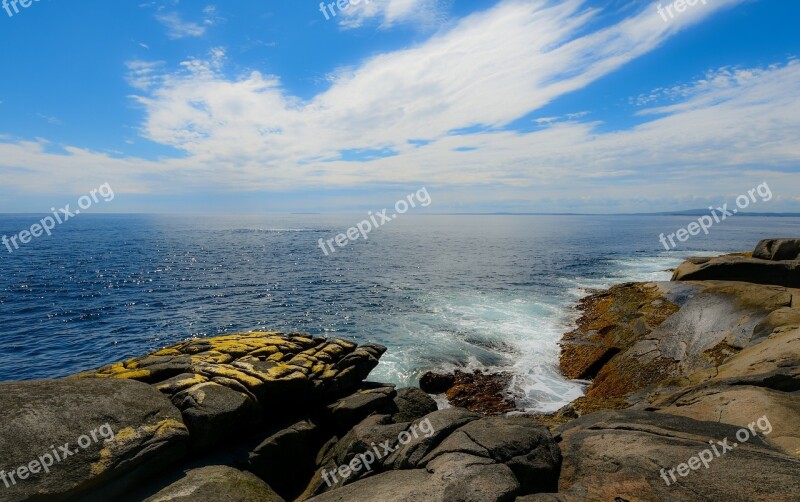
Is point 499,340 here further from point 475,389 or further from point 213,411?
point 213,411

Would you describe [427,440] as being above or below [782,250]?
above

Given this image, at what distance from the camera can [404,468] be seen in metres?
10.5

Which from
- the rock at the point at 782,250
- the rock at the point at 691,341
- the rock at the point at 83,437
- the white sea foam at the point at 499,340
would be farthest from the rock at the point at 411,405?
the rock at the point at 782,250

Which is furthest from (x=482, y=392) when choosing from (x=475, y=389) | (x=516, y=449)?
(x=516, y=449)

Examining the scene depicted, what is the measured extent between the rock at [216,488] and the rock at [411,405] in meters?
7.04

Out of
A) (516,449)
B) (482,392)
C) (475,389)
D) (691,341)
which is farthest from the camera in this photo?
(475,389)

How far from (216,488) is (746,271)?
3870cm

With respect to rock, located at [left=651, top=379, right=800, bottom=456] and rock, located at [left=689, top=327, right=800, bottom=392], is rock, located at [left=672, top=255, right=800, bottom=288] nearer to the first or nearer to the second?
rock, located at [left=689, top=327, right=800, bottom=392]

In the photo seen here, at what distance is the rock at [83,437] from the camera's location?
373 inches

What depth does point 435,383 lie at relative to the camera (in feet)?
81.8

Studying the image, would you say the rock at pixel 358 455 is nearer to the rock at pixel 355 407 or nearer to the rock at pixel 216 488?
the rock at pixel 355 407

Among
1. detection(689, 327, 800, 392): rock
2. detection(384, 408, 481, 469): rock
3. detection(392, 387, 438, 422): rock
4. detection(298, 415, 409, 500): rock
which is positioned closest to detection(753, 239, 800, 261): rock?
detection(689, 327, 800, 392): rock

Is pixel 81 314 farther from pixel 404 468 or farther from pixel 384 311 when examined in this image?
pixel 404 468

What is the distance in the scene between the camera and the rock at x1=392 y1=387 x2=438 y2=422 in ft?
57.6
